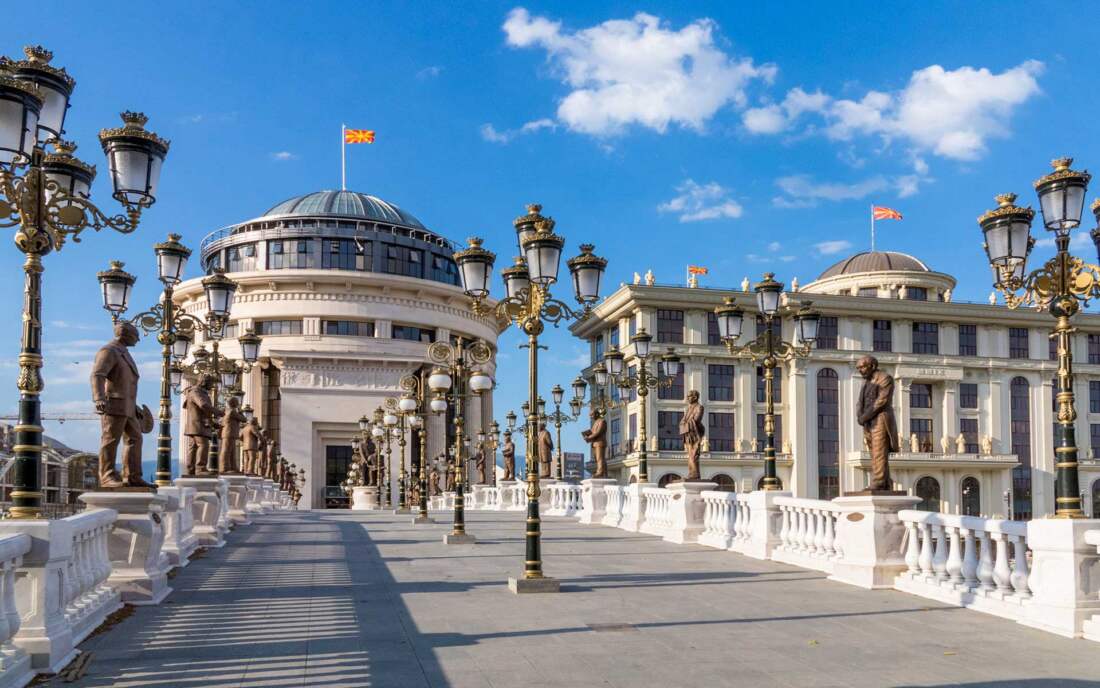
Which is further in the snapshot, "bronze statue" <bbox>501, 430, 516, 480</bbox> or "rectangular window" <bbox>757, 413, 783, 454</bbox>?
"rectangular window" <bbox>757, 413, 783, 454</bbox>

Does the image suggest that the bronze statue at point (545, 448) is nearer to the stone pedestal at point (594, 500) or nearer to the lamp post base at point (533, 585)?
the stone pedestal at point (594, 500)

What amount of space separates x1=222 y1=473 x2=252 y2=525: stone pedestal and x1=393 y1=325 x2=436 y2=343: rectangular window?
46.9 metres

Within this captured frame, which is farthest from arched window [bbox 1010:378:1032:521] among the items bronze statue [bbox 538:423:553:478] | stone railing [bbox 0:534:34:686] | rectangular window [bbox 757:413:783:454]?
stone railing [bbox 0:534:34:686]

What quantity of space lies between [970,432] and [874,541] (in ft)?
230

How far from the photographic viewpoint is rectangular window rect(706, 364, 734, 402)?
73.1 metres

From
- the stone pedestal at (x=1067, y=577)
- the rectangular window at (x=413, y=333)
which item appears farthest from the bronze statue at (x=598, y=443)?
the rectangular window at (x=413, y=333)

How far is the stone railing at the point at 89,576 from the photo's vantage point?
8.48m

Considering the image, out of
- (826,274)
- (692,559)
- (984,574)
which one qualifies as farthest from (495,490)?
(826,274)

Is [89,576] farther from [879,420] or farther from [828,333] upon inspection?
[828,333]

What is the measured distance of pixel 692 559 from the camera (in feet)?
53.9

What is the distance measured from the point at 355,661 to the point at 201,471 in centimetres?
1266

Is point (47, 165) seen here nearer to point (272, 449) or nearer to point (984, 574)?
point (984, 574)

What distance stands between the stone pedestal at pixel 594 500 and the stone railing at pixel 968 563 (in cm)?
1328

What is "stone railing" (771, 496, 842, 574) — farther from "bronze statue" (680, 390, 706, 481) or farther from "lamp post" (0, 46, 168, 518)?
"lamp post" (0, 46, 168, 518)
